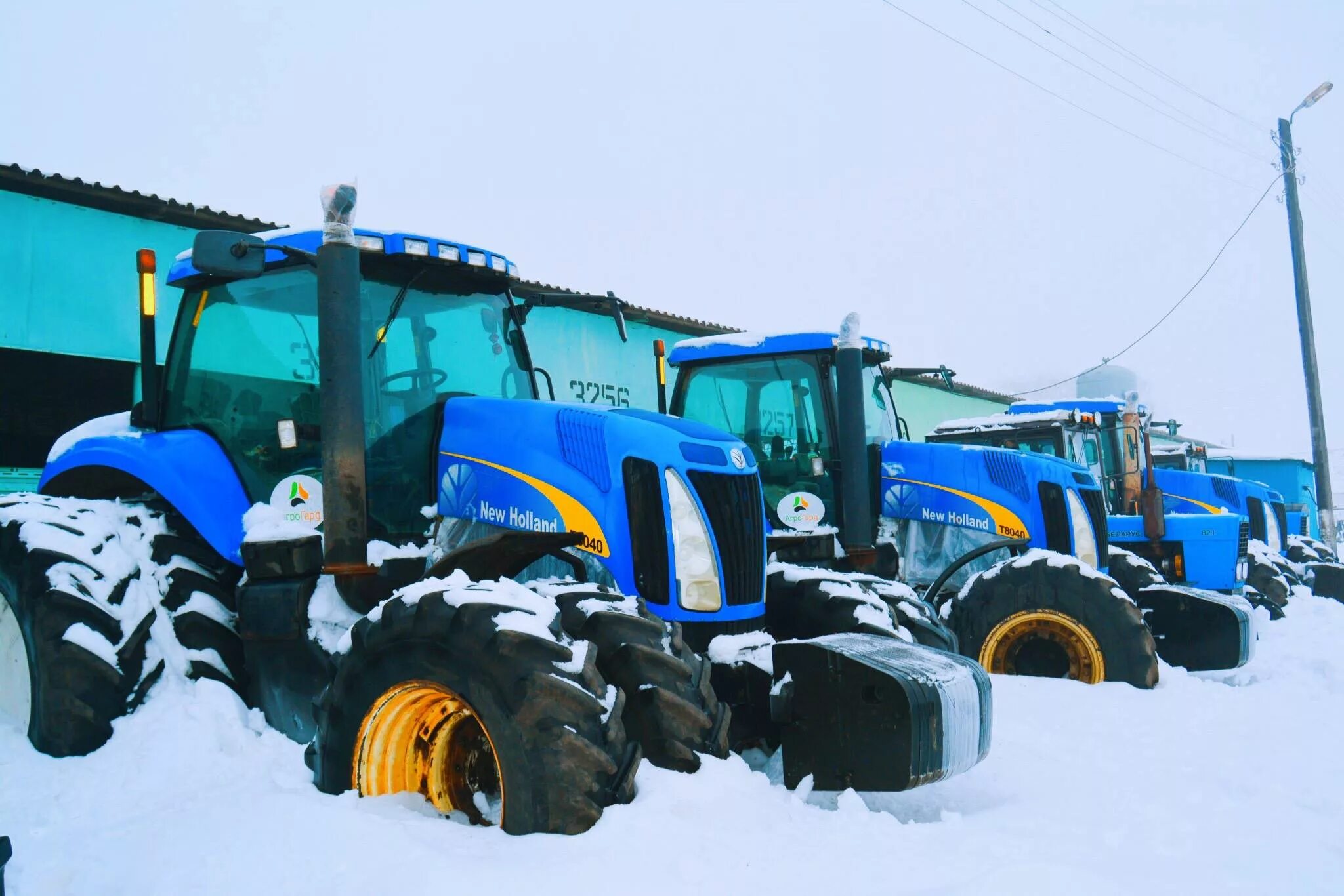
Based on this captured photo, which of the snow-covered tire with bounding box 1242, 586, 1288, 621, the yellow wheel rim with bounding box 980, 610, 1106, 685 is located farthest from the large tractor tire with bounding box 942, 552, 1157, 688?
the snow-covered tire with bounding box 1242, 586, 1288, 621

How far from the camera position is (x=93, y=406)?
31.6 ft

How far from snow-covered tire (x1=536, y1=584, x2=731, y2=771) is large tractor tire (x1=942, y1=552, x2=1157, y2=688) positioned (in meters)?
3.62

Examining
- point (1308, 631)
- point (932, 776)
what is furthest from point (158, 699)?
point (1308, 631)

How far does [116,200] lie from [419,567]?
7415 millimetres

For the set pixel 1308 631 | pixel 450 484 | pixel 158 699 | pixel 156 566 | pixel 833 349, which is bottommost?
pixel 1308 631

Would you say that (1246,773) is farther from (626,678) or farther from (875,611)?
(626,678)

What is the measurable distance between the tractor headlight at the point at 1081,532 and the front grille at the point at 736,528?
447 cm

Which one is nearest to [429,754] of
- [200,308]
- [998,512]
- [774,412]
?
[200,308]

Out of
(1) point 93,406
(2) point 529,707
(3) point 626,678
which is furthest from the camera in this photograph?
(1) point 93,406

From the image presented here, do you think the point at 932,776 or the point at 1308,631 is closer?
the point at 932,776

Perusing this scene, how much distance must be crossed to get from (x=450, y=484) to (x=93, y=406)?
668 centimetres

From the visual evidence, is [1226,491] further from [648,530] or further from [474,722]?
[474,722]

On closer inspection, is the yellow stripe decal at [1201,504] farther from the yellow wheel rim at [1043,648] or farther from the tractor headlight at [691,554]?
the tractor headlight at [691,554]

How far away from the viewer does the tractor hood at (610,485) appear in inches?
166
